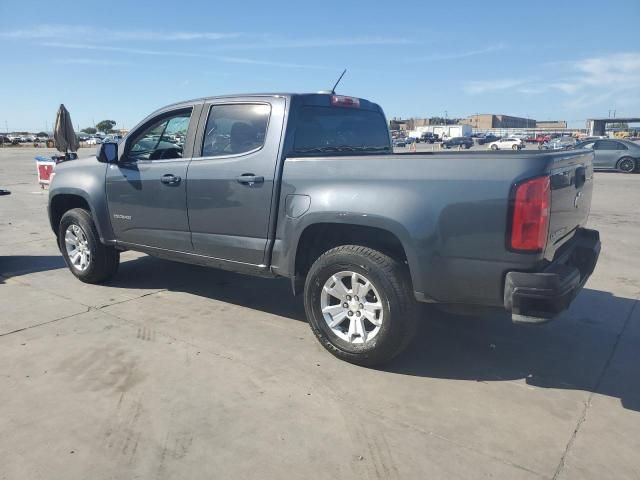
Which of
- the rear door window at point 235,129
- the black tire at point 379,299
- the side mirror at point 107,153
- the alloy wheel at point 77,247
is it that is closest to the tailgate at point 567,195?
the black tire at point 379,299

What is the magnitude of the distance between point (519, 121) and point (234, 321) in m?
181

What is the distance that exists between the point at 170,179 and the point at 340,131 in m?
1.56

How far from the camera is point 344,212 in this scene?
136 inches

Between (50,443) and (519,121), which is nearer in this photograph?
(50,443)

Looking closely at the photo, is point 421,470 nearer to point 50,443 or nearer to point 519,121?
point 50,443

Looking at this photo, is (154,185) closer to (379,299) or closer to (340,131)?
(340,131)

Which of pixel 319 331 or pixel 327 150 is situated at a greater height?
pixel 327 150

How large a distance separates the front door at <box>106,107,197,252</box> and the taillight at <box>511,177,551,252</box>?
277 centimetres

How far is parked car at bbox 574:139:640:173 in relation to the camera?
2066 cm

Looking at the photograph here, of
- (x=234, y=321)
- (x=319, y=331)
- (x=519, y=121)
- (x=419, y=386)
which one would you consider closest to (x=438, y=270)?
(x=419, y=386)

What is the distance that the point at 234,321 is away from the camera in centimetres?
446

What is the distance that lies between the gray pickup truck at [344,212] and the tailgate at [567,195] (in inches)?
0.7

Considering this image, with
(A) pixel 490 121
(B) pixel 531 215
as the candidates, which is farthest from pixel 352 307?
(A) pixel 490 121

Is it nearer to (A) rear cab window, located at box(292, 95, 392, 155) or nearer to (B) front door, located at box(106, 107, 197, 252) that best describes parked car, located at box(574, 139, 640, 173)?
(A) rear cab window, located at box(292, 95, 392, 155)
